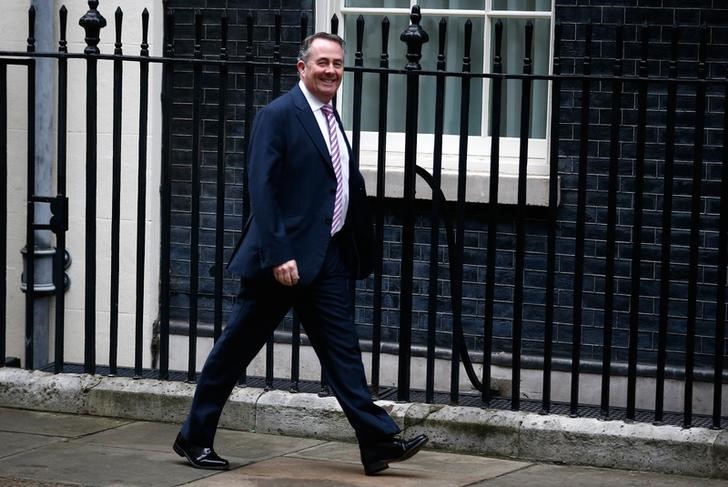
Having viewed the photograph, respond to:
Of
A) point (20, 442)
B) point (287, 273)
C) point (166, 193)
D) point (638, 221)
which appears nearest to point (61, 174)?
point (166, 193)

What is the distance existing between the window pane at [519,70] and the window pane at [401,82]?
177 mm

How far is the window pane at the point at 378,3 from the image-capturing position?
9125mm

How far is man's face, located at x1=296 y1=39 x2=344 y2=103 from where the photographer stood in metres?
6.32

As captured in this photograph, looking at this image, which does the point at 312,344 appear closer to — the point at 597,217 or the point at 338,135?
the point at 338,135

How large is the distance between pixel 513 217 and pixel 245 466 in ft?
8.70

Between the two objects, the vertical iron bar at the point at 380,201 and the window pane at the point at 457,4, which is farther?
the window pane at the point at 457,4

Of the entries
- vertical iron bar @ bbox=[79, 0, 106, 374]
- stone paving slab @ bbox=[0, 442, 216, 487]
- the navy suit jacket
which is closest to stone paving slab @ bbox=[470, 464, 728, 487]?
the navy suit jacket

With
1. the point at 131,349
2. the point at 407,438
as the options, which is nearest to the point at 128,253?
the point at 131,349

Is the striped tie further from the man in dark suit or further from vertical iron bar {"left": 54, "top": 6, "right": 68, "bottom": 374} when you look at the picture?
vertical iron bar {"left": 54, "top": 6, "right": 68, "bottom": 374}

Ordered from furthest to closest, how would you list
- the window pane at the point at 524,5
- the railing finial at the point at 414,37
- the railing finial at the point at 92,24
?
1. the window pane at the point at 524,5
2. the railing finial at the point at 92,24
3. the railing finial at the point at 414,37

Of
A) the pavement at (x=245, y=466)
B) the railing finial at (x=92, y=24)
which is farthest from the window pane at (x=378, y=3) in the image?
the pavement at (x=245, y=466)

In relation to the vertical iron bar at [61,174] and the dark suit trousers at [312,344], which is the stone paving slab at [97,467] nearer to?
the dark suit trousers at [312,344]

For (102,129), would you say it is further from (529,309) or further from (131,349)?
(529,309)

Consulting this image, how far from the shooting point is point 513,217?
860 centimetres
